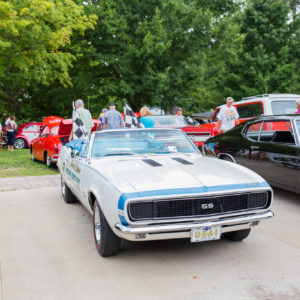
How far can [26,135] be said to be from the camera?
1991 centimetres

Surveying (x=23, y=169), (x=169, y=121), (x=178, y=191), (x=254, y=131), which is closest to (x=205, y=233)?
(x=178, y=191)

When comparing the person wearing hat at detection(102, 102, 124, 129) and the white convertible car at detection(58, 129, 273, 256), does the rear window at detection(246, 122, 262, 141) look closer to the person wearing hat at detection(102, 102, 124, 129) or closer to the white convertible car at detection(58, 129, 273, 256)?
the white convertible car at detection(58, 129, 273, 256)

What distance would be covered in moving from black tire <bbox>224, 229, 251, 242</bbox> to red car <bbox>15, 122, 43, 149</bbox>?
55.7 ft

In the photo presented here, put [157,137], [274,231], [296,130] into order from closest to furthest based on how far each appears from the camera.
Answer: [274,231] < [157,137] < [296,130]

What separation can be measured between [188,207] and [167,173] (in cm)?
52

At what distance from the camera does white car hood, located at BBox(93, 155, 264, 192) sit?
363 centimetres

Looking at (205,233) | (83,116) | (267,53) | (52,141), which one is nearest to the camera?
(205,233)

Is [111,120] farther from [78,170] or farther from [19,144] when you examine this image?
[19,144]

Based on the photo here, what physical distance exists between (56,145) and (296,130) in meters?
6.48

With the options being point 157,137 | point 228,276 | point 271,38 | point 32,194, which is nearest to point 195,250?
point 228,276

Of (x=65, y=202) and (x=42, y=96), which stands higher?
(x=42, y=96)

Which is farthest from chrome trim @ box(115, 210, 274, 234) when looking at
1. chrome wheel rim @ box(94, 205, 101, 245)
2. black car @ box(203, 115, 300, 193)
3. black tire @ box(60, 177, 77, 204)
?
black tire @ box(60, 177, 77, 204)

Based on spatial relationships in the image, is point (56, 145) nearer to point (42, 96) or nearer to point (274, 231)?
point (274, 231)

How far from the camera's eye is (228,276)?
138 inches
